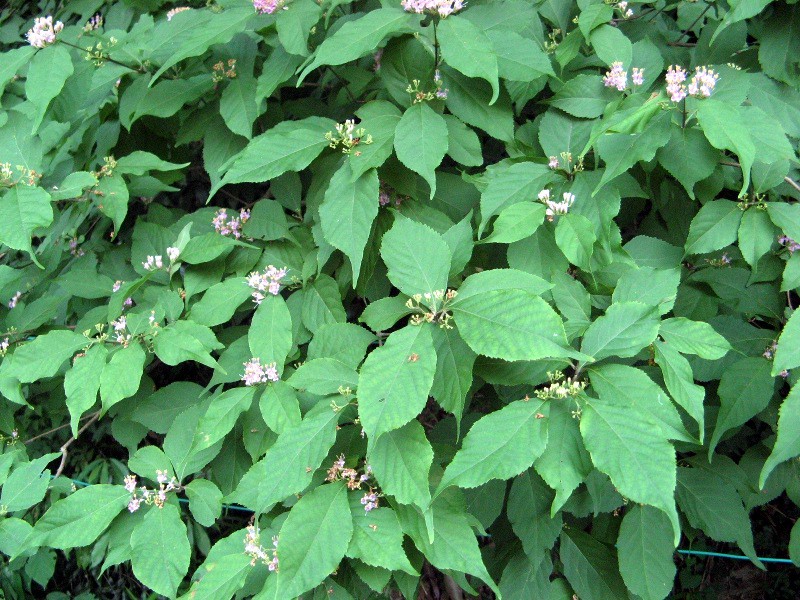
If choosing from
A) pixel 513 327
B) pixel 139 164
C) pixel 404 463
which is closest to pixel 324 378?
pixel 404 463

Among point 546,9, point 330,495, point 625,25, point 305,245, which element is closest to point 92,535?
point 330,495

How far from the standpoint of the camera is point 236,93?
215 centimetres

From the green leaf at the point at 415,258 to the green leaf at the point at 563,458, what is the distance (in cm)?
39

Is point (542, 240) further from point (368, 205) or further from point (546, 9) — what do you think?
point (546, 9)

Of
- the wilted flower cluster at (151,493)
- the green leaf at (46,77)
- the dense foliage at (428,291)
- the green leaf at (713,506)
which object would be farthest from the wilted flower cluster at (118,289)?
the green leaf at (713,506)

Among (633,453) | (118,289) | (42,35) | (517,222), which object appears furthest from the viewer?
(118,289)

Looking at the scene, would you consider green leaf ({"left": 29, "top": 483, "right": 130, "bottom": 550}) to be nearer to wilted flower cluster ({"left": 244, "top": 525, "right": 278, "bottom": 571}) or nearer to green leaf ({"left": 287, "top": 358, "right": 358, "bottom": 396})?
wilted flower cluster ({"left": 244, "top": 525, "right": 278, "bottom": 571})

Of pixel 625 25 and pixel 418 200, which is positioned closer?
pixel 418 200

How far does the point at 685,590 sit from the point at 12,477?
2.94 meters

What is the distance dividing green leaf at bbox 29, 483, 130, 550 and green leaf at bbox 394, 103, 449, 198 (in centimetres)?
121

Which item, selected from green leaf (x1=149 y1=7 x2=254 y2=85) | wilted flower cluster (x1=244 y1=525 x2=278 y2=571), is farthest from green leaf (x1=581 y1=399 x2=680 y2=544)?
green leaf (x1=149 y1=7 x2=254 y2=85)

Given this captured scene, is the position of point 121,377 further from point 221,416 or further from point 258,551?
point 258,551

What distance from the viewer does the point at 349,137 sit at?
186 centimetres

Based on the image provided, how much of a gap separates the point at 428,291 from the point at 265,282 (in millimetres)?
651
